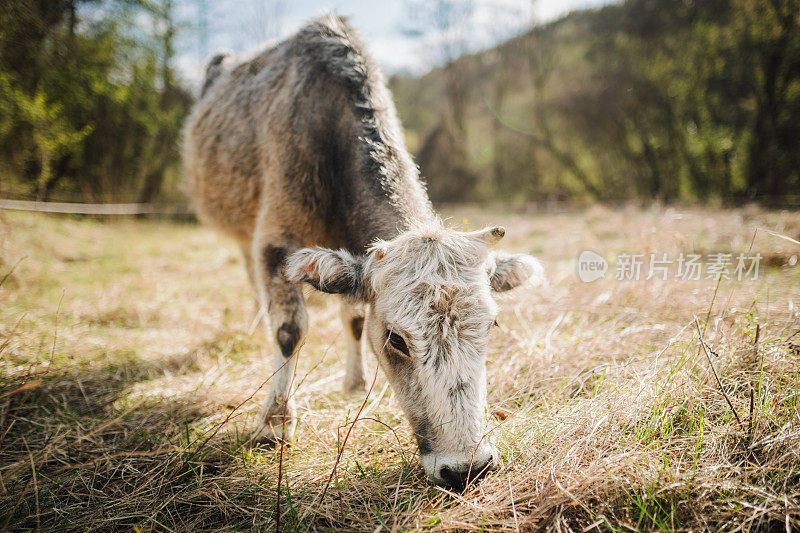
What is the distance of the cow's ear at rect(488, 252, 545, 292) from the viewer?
249 cm

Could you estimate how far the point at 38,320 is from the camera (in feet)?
14.0

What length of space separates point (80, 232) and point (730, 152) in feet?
69.0

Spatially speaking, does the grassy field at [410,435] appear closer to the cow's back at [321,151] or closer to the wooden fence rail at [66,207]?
the cow's back at [321,151]

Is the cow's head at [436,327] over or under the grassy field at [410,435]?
over

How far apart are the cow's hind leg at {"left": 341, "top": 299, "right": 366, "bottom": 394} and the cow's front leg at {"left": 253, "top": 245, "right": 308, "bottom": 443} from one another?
569mm

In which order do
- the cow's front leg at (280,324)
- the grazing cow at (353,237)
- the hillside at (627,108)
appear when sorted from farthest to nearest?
the hillside at (627,108) → the cow's front leg at (280,324) → the grazing cow at (353,237)

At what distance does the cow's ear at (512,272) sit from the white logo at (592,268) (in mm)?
3071

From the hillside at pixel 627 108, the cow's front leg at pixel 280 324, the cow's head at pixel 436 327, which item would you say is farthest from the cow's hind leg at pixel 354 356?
the hillside at pixel 627 108

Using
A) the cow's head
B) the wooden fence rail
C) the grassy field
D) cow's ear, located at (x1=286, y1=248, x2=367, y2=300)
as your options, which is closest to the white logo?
the grassy field

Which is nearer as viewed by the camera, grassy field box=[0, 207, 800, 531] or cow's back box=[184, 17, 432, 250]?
grassy field box=[0, 207, 800, 531]

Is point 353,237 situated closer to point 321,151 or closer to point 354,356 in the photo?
point 321,151

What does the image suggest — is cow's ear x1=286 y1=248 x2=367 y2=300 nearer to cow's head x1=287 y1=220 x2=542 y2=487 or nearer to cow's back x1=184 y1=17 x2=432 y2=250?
cow's head x1=287 y1=220 x2=542 y2=487

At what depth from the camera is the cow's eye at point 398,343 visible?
81.7 inches

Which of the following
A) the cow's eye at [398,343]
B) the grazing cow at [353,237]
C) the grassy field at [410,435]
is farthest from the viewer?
the cow's eye at [398,343]
